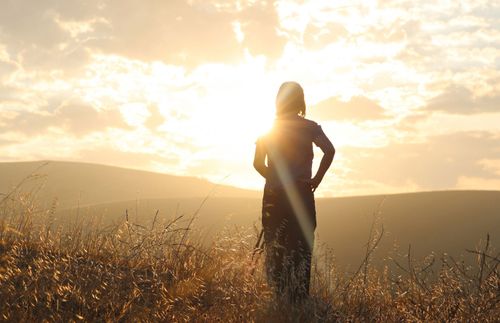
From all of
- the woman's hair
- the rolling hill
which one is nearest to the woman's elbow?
the woman's hair

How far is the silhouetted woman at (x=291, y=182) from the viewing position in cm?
521

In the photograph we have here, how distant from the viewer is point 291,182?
528 cm

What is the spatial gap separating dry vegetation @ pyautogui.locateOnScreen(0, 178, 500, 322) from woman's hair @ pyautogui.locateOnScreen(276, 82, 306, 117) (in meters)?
1.35

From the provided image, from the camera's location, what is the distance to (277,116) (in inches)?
217

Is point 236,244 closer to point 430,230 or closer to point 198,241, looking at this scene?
point 198,241

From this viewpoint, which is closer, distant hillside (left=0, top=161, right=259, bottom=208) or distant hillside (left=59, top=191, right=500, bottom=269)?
distant hillside (left=59, top=191, right=500, bottom=269)

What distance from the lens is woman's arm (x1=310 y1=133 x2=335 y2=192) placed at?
16.7 ft

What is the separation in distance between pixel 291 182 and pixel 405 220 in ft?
113

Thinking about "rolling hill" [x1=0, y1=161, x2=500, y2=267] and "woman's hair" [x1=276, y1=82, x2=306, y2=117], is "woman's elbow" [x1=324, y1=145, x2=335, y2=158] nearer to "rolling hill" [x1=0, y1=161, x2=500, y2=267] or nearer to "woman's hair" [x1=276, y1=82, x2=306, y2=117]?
"woman's hair" [x1=276, y1=82, x2=306, y2=117]

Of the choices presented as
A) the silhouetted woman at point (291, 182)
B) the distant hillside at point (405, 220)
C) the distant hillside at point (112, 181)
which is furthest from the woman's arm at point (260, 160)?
the distant hillside at point (112, 181)

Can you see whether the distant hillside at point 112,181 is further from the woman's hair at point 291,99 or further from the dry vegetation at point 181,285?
the woman's hair at point 291,99

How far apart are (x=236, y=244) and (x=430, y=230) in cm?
3371

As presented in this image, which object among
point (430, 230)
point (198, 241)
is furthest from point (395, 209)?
point (198, 241)

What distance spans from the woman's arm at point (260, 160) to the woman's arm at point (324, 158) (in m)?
0.65
